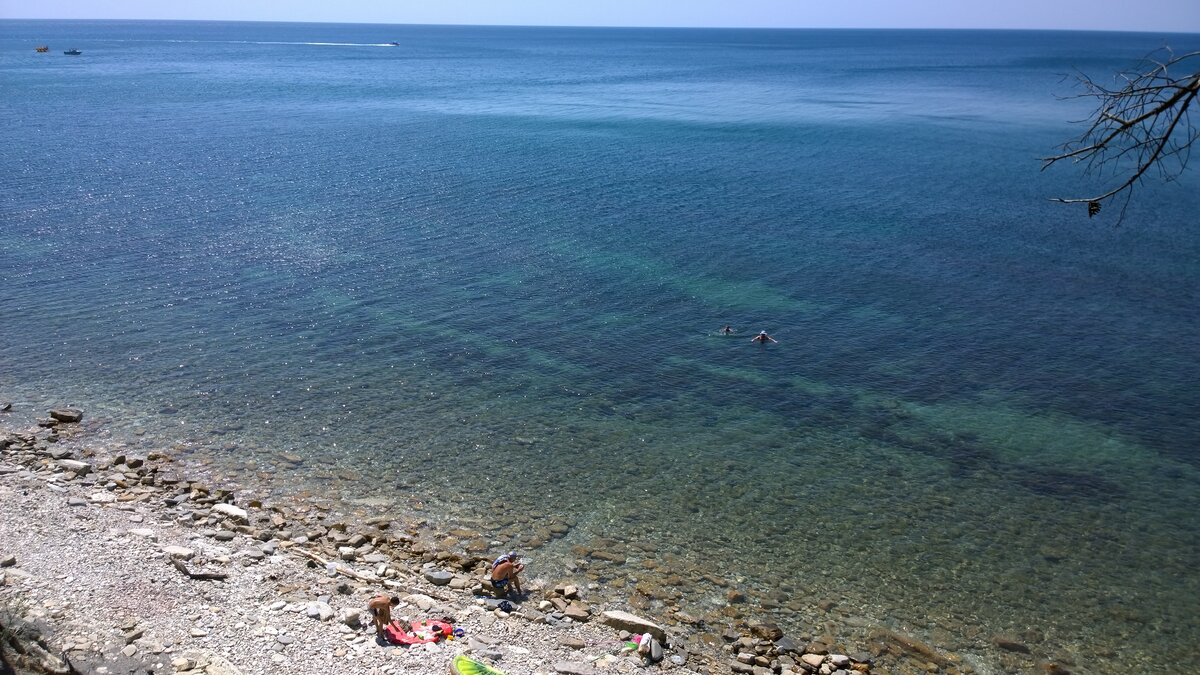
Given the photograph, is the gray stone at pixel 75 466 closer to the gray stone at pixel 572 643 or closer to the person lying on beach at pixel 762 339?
the gray stone at pixel 572 643

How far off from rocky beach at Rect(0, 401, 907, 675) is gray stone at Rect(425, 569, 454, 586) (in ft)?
0.07

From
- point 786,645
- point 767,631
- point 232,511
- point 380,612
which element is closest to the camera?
point 380,612

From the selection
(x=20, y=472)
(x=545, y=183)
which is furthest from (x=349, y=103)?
(x=20, y=472)

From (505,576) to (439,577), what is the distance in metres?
1.27

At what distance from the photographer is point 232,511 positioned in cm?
1850

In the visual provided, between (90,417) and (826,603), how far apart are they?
17667mm

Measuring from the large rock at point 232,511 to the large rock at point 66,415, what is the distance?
625cm

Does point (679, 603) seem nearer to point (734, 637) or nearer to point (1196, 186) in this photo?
point (734, 637)

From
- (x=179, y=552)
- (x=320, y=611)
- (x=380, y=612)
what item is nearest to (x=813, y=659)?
(x=380, y=612)

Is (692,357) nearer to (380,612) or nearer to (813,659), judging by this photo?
(813,659)

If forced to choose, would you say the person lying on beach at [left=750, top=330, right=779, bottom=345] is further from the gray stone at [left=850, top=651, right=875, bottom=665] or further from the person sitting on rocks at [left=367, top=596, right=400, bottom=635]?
the person sitting on rocks at [left=367, top=596, right=400, bottom=635]

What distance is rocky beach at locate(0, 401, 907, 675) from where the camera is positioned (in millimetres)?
13430

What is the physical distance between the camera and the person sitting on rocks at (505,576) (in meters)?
16.3

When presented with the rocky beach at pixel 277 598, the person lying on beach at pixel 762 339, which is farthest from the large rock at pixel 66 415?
the person lying on beach at pixel 762 339
